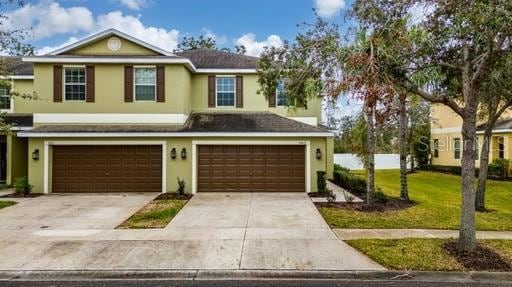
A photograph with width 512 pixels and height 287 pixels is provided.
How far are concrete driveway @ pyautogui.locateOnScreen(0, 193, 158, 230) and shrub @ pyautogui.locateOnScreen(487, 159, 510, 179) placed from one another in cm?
2025

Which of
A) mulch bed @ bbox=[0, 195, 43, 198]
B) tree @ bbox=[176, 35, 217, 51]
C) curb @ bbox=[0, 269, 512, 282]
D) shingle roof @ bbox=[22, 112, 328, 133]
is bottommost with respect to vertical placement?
curb @ bbox=[0, 269, 512, 282]

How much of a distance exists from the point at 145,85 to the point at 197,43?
23.8 metres

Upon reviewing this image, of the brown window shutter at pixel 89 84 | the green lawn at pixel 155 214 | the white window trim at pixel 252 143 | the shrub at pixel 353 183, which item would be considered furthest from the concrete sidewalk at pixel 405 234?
the brown window shutter at pixel 89 84

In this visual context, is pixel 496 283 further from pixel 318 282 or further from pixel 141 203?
pixel 141 203

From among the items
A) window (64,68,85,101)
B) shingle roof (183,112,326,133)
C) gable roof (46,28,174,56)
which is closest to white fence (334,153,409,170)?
shingle roof (183,112,326,133)

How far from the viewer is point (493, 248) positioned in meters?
8.09

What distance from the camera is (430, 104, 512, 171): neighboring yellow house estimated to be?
25416 mm

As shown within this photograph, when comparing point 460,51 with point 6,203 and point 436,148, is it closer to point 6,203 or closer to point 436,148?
point 6,203

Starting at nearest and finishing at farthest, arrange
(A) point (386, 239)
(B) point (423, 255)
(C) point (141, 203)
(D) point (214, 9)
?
1. (B) point (423, 255)
2. (A) point (386, 239)
3. (C) point (141, 203)
4. (D) point (214, 9)

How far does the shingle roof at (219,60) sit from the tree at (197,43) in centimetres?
1765

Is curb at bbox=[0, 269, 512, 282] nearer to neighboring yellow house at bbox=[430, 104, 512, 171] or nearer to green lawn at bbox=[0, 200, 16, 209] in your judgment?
green lawn at bbox=[0, 200, 16, 209]

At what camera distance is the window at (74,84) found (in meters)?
17.2

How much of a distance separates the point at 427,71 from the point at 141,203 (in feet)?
33.7

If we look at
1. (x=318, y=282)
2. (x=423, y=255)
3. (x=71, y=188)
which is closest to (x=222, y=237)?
(x=318, y=282)
